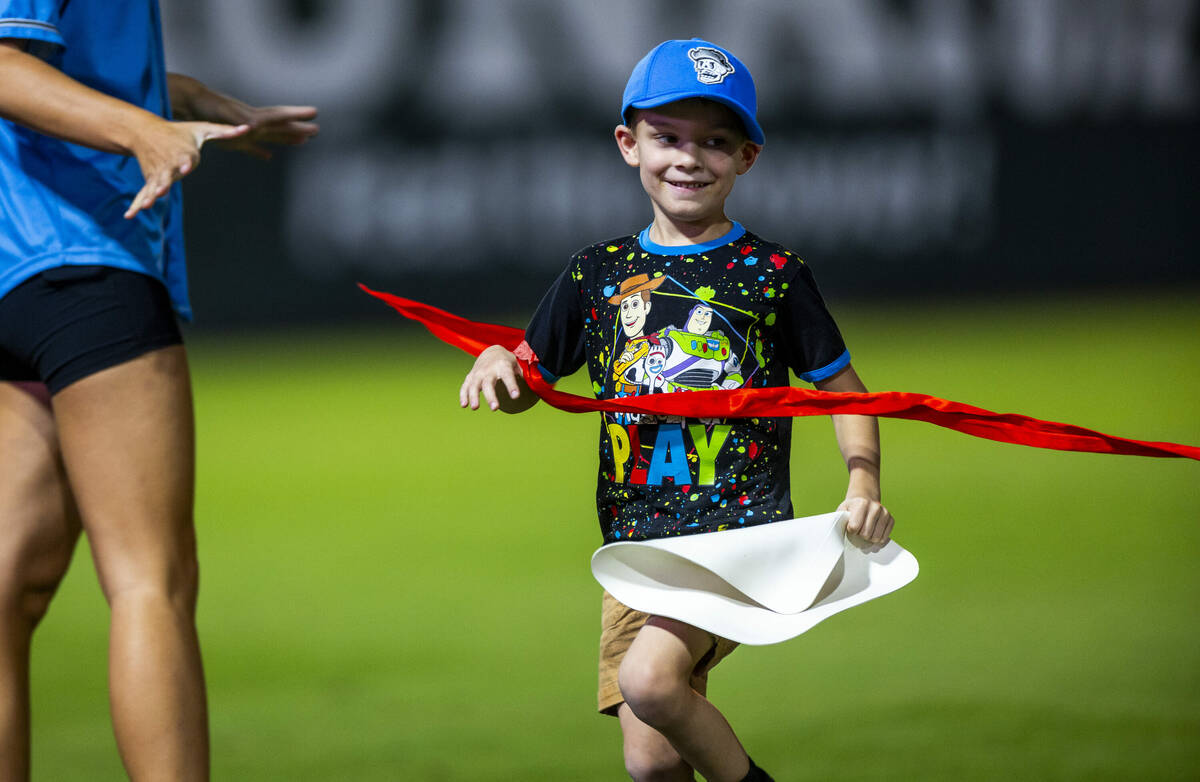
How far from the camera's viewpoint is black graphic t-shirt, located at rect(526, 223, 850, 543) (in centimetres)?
219

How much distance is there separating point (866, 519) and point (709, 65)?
72cm

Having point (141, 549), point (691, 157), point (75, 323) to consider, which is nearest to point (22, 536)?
point (141, 549)

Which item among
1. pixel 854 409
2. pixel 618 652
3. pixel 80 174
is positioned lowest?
pixel 618 652

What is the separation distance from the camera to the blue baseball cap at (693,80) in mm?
2168

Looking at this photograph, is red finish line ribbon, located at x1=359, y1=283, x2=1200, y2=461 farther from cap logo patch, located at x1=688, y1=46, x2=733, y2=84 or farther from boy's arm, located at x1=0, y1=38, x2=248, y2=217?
boy's arm, located at x1=0, y1=38, x2=248, y2=217

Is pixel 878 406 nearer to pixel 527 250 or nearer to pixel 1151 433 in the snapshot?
pixel 1151 433

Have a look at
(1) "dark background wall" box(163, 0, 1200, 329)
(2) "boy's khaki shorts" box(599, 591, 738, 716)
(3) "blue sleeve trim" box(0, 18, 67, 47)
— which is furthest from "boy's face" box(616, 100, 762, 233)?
(1) "dark background wall" box(163, 0, 1200, 329)

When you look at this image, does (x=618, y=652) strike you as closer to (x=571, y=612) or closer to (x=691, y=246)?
(x=691, y=246)

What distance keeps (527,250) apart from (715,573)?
270 inches

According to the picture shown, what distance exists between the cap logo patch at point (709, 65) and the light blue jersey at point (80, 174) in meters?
0.82

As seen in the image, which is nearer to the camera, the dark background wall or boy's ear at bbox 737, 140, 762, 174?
boy's ear at bbox 737, 140, 762, 174

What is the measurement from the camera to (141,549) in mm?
2033

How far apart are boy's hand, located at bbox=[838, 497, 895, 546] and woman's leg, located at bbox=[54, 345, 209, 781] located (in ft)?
3.15

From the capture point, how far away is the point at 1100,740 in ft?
9.42
